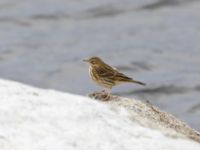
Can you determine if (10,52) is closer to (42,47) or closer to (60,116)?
(42,47)

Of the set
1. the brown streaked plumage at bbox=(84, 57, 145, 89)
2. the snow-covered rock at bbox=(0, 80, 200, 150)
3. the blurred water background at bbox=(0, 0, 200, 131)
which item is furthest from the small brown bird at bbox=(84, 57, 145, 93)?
the blurred water background at bbox=(0, 0, 200, 131)

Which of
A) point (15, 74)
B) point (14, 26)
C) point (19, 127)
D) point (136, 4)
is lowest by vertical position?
point (19, 127)

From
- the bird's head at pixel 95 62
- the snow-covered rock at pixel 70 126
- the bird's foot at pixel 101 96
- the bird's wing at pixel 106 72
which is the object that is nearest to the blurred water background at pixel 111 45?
the bird's head at pixel 95 62

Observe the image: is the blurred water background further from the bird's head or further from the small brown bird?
the small brown bird

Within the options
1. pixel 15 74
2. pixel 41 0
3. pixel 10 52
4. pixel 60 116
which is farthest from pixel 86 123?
pixel 41 0

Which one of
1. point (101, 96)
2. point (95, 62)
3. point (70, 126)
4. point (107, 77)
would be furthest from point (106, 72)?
point (70, 126)
